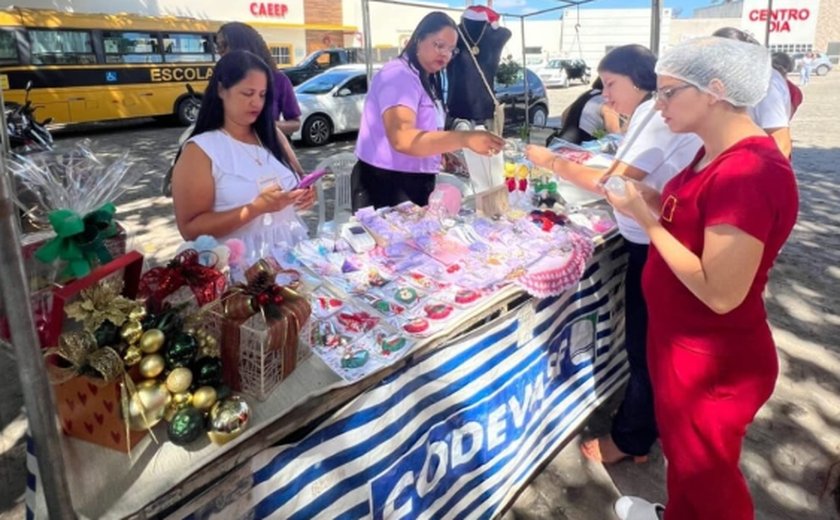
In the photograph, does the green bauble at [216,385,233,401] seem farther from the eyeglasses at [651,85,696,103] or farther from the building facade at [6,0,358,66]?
the building facade at [6,0,358,66]

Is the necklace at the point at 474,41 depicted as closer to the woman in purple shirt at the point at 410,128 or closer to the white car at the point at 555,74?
the woman in purple shirt at the point at 410,128

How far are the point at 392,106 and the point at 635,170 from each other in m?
0.95

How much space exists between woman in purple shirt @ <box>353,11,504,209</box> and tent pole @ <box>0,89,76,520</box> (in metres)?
1.52

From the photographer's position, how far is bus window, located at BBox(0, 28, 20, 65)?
32.2 feet

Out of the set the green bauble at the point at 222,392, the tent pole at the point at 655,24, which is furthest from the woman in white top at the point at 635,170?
Result: the tent pole at the point at 655,24

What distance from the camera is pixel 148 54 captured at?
454 inches

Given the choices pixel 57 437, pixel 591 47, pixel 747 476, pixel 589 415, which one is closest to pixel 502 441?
pixel 589 415

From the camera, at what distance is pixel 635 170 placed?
1860 mm

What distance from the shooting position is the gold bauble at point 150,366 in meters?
1.07

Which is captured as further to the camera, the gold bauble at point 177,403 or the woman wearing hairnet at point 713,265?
the woman wearing hairnet at point 713,265

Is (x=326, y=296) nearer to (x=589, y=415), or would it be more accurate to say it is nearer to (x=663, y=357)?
(x=663, y=357)

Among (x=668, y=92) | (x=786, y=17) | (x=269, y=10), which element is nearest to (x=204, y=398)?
(x=668, y=92)

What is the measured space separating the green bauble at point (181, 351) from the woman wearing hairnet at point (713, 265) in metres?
1.11

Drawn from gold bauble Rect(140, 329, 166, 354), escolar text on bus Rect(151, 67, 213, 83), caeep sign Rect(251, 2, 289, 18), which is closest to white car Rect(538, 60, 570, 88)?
caeep sign Rect(251, 2, 289, 18)
